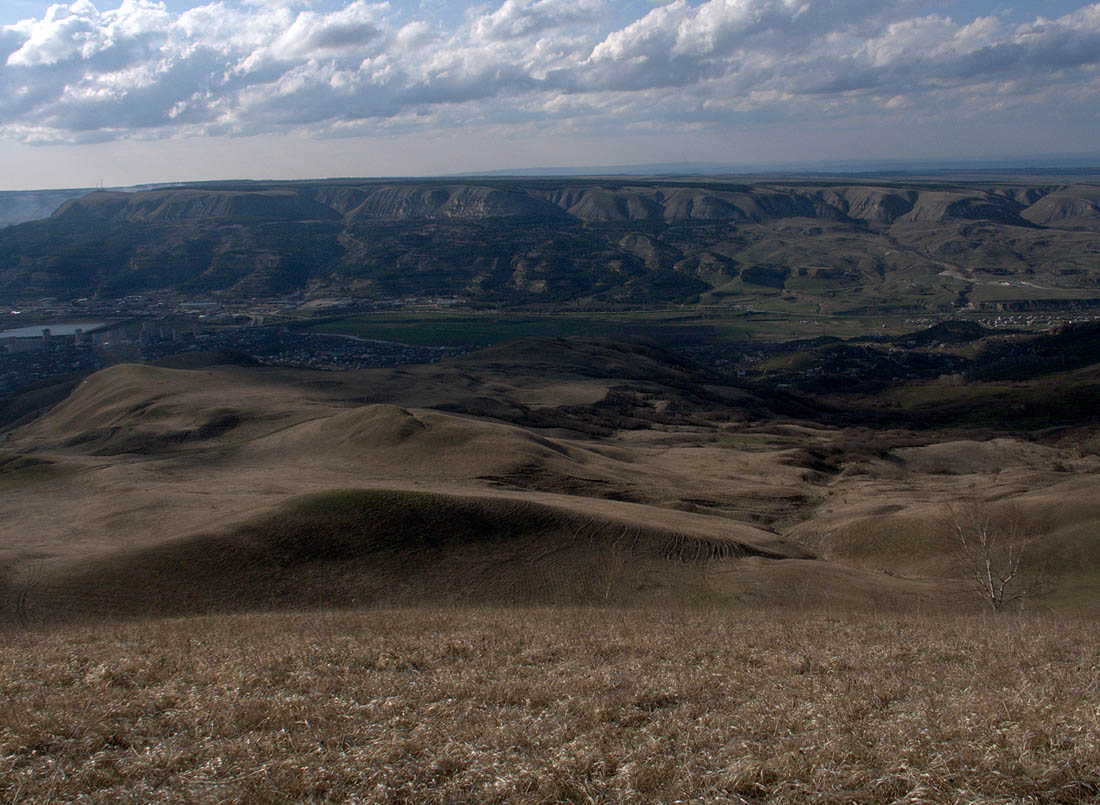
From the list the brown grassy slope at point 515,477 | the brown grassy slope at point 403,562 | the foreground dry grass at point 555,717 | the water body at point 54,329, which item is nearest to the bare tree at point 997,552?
the brown grassy slope at point 515,477

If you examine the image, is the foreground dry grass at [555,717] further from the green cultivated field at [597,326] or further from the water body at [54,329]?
the water body at [54,329]

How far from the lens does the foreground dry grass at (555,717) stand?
7.95 metres

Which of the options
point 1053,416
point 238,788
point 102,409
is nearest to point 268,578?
point 238,788

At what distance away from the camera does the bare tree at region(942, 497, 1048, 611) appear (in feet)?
95.1

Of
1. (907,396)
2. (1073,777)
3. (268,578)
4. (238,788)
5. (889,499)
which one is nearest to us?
(1073,777)

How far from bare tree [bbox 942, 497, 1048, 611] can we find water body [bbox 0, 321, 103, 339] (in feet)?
520

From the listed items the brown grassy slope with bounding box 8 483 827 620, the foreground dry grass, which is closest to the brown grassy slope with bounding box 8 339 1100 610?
the brown grassy slope with bounding box 8 483 827 620

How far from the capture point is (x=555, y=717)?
33.3ft

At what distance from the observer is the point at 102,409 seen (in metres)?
72.1

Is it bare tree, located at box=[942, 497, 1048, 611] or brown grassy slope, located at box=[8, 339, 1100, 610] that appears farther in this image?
brown grassy slope, located at box=[8, 339, 1100, 610]

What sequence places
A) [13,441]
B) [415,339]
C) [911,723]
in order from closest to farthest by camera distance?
[911,723] → [13,441] → [415,339]

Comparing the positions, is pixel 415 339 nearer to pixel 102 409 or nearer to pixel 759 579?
pixel 102 409

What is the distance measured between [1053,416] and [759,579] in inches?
2690

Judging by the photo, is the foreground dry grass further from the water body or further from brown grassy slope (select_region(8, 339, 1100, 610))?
the water body
